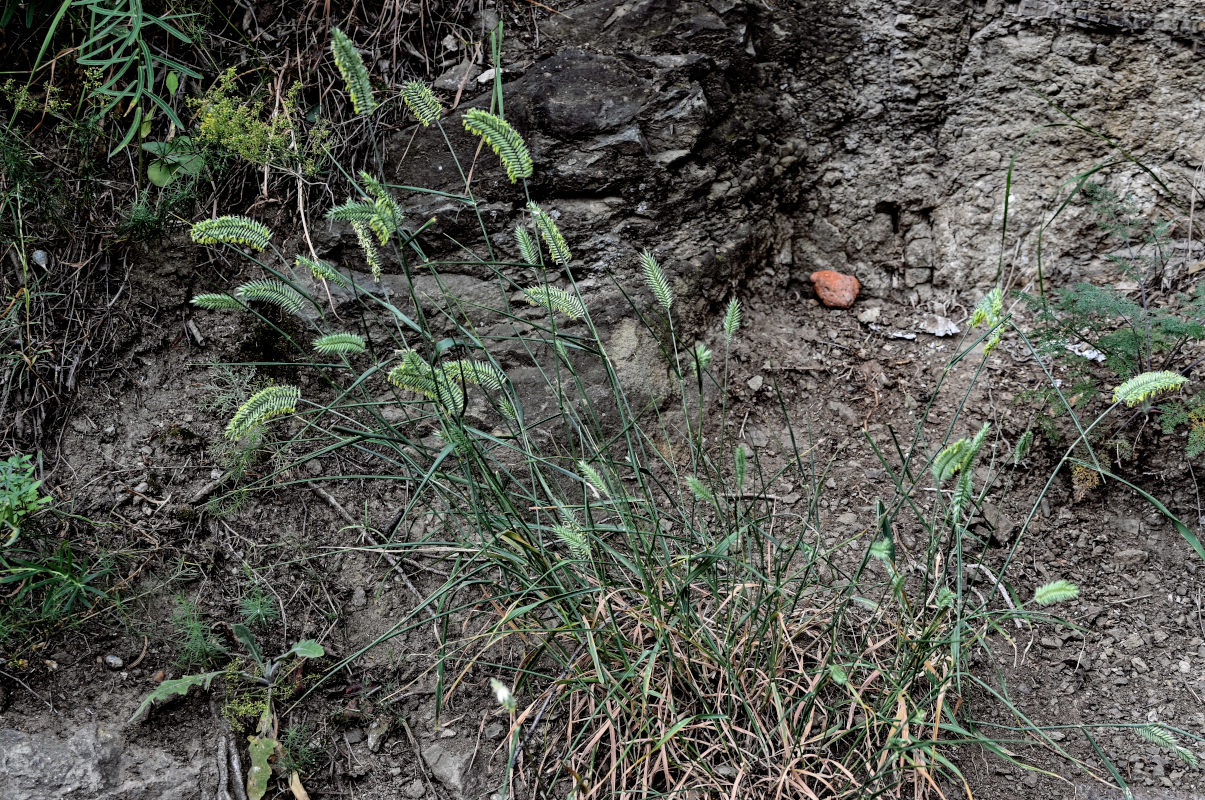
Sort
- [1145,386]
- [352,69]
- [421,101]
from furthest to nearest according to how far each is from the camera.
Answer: [421,101] < [1145,386] < [352,69]

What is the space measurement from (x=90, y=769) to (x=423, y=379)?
1121mm

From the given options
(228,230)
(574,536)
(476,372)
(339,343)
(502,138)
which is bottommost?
(574,536)

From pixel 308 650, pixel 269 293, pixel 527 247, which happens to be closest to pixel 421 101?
pixel 527 247

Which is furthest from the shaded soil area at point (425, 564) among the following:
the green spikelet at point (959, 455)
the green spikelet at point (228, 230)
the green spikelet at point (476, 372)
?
the green spikelet at point (228, 230)

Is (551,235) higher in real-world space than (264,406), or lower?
higher

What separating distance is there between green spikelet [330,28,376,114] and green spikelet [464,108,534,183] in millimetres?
169

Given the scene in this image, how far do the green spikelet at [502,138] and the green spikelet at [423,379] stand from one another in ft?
1.20

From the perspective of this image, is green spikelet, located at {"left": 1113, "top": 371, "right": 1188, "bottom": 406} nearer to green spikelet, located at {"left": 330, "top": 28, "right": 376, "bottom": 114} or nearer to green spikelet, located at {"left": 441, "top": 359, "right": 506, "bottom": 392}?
green spikelet, located at {"left": 441, "top": 359, "right": 506, "bottom": 392}

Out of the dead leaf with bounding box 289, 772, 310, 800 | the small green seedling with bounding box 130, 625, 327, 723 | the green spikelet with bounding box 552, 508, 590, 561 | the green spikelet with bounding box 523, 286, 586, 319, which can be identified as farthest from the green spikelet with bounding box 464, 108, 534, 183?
the dead leaf with bounding box 289, 772, 310, 800

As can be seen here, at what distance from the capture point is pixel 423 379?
1474 mm

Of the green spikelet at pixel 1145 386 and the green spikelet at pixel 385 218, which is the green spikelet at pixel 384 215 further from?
the green spikelet at pixel 1145 386

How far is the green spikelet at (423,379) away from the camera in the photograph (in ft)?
4.67

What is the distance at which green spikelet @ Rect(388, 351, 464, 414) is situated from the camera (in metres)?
1.42

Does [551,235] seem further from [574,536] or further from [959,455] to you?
[959,455]
